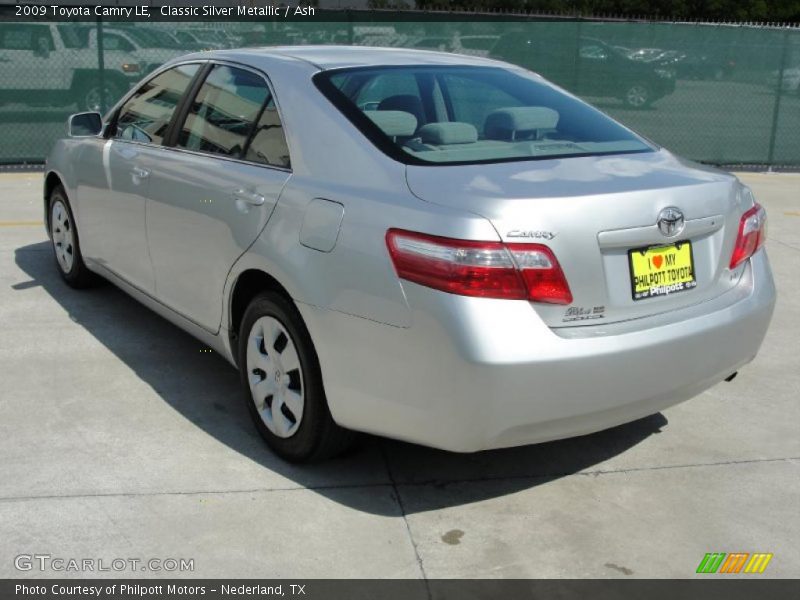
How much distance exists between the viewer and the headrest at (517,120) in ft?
13.7

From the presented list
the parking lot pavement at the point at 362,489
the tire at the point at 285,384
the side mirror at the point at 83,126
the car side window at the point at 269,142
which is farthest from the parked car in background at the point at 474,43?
the tire at the point at 285,384

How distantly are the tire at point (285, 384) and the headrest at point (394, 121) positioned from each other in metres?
0.77

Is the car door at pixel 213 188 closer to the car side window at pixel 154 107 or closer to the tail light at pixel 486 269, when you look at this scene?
the car side window at pixel 154 107

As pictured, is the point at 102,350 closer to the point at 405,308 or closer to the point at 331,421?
the point at 331,421

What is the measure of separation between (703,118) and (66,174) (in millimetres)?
9437

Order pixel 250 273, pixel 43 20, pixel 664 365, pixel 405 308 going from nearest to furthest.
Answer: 1. pixel 405 308
2. pixel 664 365
3. pixel 250 273
4. pixel 43 20

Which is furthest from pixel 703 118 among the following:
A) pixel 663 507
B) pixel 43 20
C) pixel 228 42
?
pixel 663 507

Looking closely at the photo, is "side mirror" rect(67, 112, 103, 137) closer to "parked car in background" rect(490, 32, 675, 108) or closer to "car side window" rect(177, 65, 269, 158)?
"car side window" rect(177, 65, 269, 158)

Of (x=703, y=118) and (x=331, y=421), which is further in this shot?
(x=703, y=118)

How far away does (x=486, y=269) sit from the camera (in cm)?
321

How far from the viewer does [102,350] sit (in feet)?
17.9

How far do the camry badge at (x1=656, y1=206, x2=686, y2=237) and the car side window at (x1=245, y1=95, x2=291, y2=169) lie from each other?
4.85ft

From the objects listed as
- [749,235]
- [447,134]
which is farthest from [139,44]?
[749,235]

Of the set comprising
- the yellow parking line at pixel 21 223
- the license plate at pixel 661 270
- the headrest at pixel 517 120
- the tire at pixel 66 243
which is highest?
the headrest at pixel 517 120
